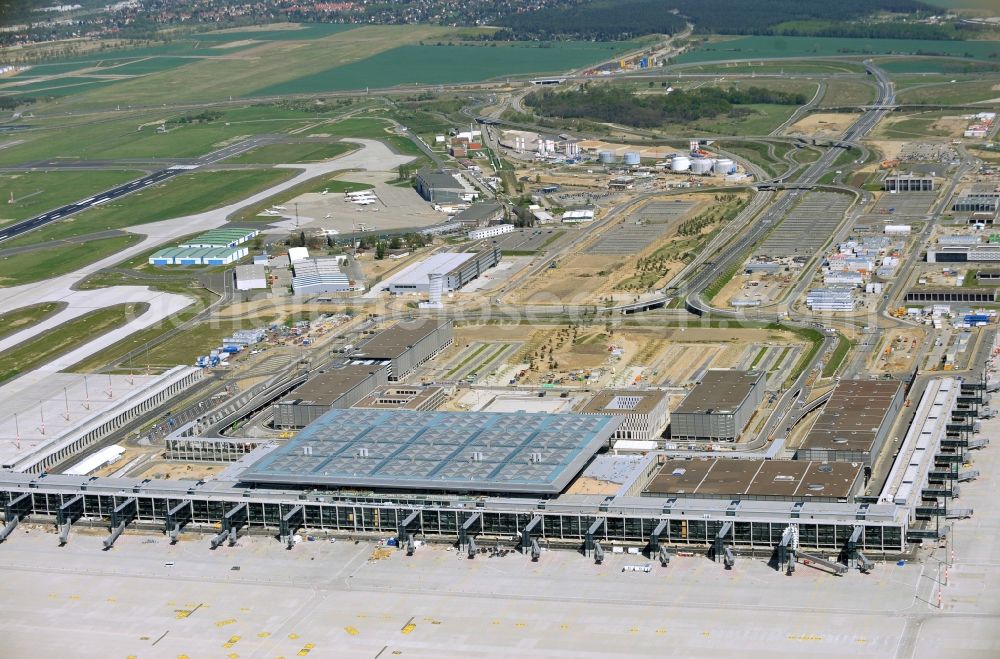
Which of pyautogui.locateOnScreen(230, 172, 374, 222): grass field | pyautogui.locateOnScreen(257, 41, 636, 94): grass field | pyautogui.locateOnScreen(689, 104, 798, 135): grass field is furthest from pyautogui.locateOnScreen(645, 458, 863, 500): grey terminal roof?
pyautogui.locateOnScreen(257, 41, 636, 94): grass field

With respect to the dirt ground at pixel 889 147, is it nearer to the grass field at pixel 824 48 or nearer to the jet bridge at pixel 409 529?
the grass field at pixel 824 48

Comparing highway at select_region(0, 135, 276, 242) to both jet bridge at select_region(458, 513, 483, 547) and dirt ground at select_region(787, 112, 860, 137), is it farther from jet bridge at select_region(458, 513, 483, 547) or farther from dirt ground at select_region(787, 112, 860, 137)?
jet bridge at select_region(458, 513, 483, 547)

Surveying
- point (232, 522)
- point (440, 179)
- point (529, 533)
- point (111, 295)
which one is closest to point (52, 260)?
point (111, 295)

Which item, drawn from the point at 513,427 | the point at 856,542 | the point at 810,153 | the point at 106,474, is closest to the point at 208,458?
the point at 106,474

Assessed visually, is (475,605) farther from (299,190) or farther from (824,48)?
(824,48)

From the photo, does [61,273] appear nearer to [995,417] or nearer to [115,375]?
[115,375]

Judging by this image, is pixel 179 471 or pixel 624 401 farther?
pixel 624 401
